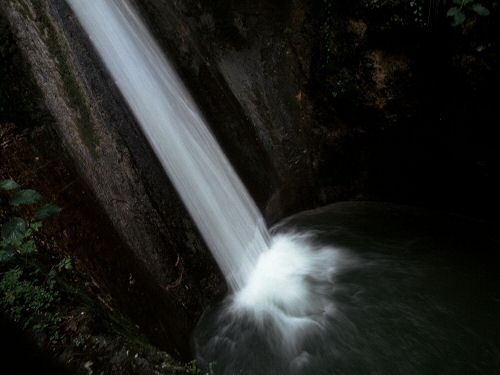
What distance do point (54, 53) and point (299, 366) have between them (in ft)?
13.1

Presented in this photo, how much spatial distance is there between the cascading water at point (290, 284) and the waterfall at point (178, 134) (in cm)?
1

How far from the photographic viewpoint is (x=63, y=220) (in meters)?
2.93

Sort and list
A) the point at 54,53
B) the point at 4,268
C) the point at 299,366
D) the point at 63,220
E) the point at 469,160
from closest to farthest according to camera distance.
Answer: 1. the point at 4,268
2. the point at 63,220
3. the point at 54,53
4. the point at 299,366
5. the point at 469,160

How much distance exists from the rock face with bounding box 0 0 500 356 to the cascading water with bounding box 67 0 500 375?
0.28 m

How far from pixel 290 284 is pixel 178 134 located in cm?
250

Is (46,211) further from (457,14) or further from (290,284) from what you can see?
(457,14)

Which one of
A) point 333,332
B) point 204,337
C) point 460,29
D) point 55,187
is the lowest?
point 333,332

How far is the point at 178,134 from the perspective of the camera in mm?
4164

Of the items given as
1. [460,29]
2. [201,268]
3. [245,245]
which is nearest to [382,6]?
[460,29]

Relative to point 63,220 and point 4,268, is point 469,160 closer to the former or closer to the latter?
point 63,220

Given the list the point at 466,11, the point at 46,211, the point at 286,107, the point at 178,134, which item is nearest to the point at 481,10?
the point at 466,11

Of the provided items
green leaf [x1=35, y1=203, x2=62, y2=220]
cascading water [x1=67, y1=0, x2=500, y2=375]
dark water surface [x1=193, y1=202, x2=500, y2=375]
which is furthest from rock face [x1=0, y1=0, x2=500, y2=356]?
green leaf [x1=35, y1=203, x2=62, y2=220]

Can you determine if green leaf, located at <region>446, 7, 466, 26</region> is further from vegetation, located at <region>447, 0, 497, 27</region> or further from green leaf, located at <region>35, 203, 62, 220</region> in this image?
green leaf, located at <region>35, 203, 62, 220</region>

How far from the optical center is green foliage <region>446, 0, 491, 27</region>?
3.74 m
